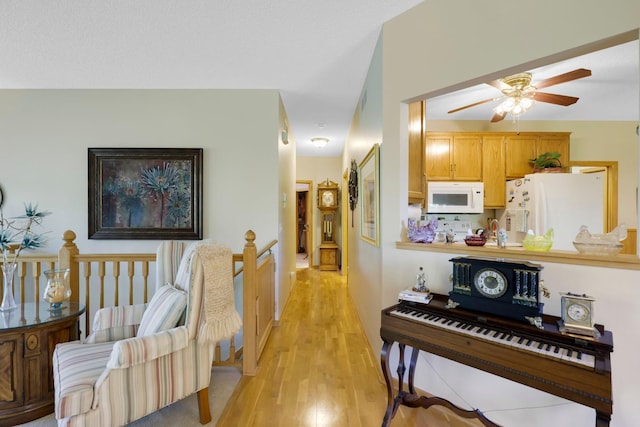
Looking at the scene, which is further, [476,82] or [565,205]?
[565,205]

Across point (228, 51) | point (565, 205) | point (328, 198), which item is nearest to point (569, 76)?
point (565, 205)

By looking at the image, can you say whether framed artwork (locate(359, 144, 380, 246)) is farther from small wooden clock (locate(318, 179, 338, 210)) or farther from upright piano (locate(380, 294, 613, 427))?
small wooden clock (locate(318, 179, 338, 210))

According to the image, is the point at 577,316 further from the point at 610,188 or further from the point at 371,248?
the point at 610,188

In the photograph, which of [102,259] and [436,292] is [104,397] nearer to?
[102,259]

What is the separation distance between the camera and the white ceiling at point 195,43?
2.07 meters

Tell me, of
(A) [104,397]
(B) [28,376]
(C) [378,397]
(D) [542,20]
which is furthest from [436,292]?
(B) [28,376]

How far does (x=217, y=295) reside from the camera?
1.70 metres

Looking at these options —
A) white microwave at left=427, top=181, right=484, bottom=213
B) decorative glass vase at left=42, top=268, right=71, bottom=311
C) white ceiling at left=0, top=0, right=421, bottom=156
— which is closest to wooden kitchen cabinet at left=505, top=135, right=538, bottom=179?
white microwave at left=427, top=181, right=484, bottom=213

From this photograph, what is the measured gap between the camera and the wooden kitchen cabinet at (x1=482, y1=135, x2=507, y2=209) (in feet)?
12.3

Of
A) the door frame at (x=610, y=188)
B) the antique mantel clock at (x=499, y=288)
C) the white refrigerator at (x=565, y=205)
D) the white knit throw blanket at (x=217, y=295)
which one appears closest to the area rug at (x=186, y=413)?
the white knit throw blanket at (x=217, y=295)

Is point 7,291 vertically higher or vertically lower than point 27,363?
higher

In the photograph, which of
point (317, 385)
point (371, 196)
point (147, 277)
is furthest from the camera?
point (371, 196)

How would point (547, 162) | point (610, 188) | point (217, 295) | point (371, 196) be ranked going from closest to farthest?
point (217, 295)
point (371, 196)
point (547, 162)
point (610, 188)

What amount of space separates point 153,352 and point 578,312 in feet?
6.87
